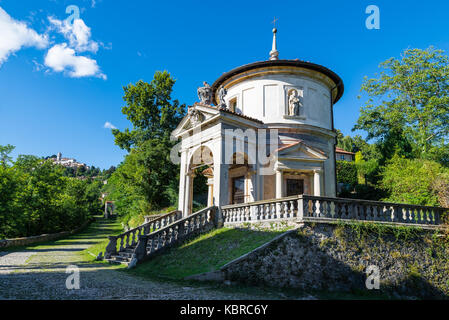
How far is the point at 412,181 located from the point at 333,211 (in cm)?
1116

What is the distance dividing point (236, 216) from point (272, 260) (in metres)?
3.60

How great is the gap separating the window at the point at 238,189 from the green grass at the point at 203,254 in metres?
4.83

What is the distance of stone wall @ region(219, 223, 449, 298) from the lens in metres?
8.68

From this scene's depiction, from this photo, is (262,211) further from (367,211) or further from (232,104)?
(232,104)

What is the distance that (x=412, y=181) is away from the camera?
58.6ft

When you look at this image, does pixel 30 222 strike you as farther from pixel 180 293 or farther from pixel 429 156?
pixel 429 156

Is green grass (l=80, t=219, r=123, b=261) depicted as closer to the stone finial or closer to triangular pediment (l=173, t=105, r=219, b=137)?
triangular pediment (l=173, t=105, r=219, b=137)

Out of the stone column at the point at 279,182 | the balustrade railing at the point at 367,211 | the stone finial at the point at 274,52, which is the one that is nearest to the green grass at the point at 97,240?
the stone column at the point at 279,182

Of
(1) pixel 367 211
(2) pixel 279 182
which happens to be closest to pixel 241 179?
(2) pixel 279 182

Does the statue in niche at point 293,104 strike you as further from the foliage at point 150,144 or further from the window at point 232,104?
the foliage at point 150,144

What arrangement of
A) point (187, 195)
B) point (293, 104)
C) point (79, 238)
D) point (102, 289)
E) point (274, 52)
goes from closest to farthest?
point (102, 289)
point (187, 195)
point (293, 104)
point (274, 52)
point (79, 238)

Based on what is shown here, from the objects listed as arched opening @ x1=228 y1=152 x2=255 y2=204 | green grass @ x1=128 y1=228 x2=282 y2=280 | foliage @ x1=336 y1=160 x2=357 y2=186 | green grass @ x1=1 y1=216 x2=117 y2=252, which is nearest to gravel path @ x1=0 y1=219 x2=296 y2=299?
green grass @ x1=128 y1=228 x2=282 y2=280

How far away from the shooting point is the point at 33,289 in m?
7.19
